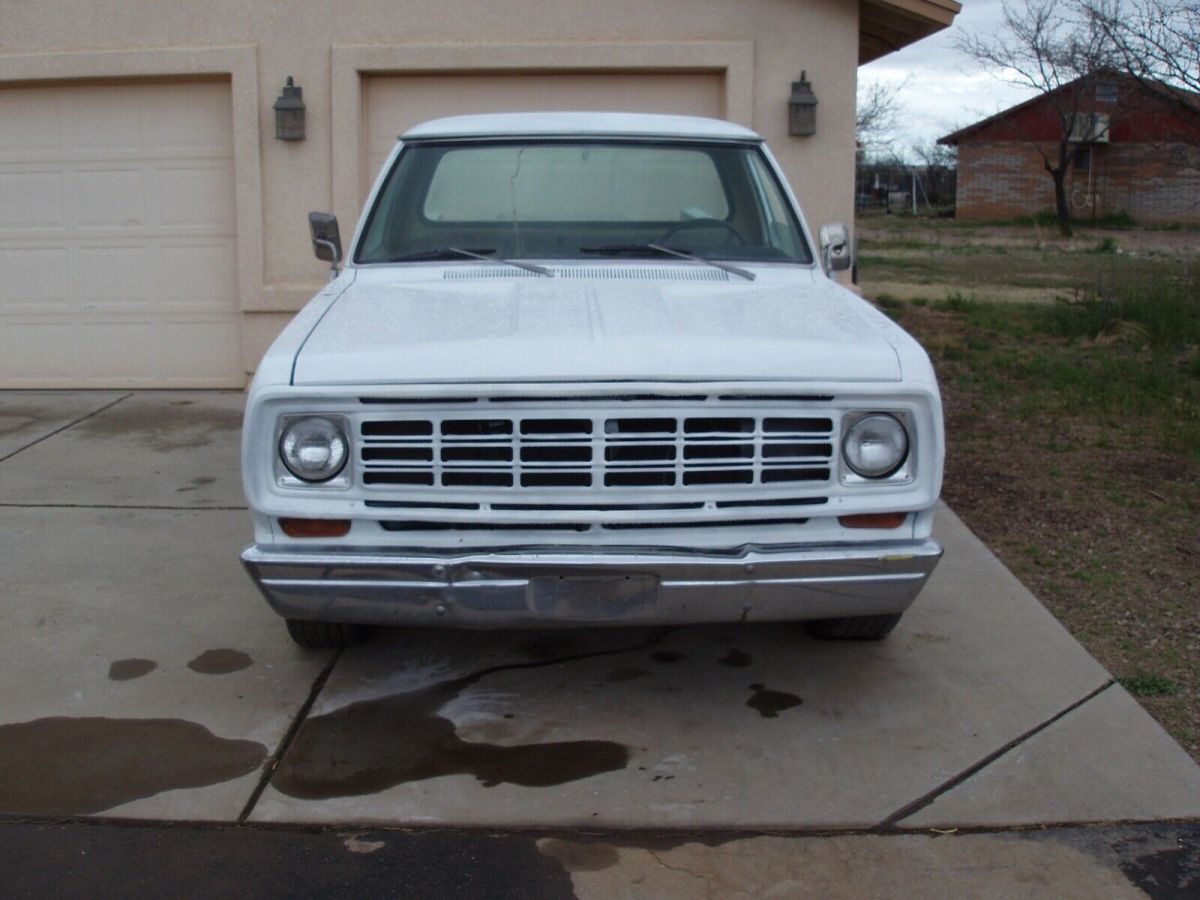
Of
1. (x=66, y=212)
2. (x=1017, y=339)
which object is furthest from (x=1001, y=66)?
(x=66, y=212)

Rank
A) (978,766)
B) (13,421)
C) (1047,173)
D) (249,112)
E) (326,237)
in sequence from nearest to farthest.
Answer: (978,766), (326,237), (13,421), (249,112), (1047,173)

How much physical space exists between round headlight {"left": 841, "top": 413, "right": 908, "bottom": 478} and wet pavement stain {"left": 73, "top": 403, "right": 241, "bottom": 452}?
5184 millimetres

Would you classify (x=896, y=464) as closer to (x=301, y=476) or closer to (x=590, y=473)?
(x=590, y=473)

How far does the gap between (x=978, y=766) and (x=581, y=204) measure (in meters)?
2.65

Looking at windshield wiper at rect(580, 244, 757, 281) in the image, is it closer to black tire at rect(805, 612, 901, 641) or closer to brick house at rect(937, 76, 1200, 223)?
black tire at rect(805, 612, 901, 641)

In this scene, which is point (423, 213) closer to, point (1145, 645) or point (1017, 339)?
point (1145, 645)

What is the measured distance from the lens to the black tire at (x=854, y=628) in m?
4.69

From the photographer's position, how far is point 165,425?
28.3 feet

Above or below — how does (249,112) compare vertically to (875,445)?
above

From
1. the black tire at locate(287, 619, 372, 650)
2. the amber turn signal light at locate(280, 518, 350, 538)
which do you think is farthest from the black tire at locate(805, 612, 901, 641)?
the amber turn signal light at locate(280, 518, 350, 538)

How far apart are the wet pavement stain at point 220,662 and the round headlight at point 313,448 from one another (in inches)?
46.5

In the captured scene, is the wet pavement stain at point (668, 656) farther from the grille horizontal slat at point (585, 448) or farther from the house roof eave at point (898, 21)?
the house roof eave at point (898, 21)

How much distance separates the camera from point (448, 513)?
380 cm

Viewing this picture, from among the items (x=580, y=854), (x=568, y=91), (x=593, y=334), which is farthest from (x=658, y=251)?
(x=568, y=91)
